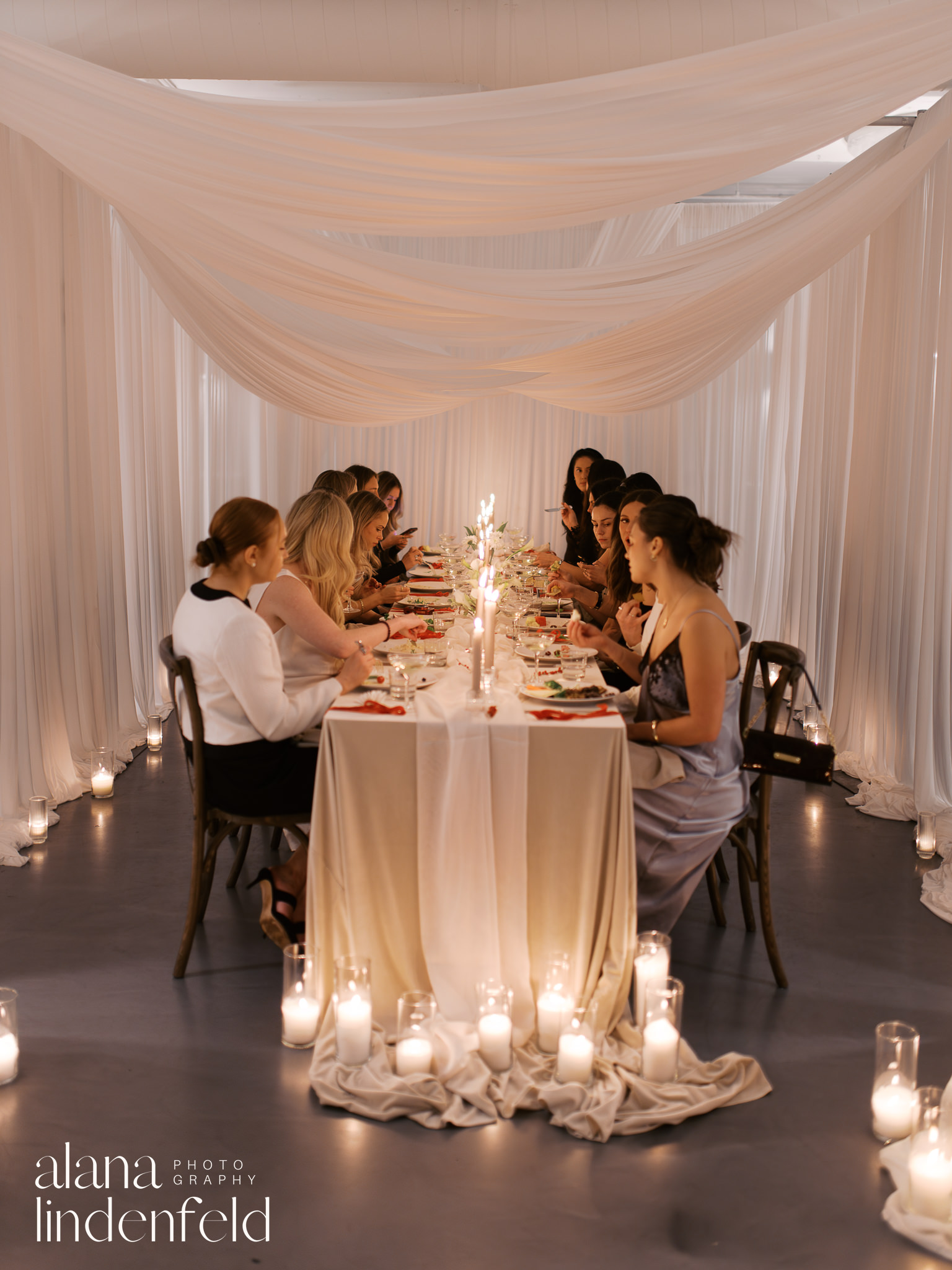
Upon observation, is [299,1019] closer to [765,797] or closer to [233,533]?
[233,533]

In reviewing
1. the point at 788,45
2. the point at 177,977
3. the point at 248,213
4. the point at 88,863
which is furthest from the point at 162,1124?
the point at 788,45

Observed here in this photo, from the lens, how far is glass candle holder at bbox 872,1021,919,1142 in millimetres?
2523

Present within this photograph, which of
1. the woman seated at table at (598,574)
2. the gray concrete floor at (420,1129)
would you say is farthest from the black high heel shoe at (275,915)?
the woman seated at table at (598,574)

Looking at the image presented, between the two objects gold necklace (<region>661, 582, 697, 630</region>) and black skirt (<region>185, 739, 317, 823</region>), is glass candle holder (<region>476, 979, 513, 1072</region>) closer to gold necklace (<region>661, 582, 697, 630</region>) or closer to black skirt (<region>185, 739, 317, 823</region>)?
black skirt (<region>185, 739, 317, 823</region>)

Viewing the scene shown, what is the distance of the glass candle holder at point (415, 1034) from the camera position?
2680 mm

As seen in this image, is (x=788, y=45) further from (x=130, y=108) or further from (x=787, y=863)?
(x=787, y=863)

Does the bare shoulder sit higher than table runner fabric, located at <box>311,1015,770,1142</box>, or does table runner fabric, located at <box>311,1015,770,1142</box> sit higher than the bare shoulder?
the bare shoulder

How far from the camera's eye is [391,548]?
22.6 feet

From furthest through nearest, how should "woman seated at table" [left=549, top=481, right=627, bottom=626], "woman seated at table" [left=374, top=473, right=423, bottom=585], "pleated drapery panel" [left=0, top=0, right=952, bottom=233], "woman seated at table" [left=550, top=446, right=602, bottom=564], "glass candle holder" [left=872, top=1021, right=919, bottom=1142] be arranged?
"woman seated at table" [left=550, top=446, right=602, bottom=564] < "woman seated at table" [left=374, top=473, right=423, bottom=585] < "woman seated at table" [left=549, top=481, right=627, bottom=626] < "pleated drapery panel" [left=0, top=0, right=952, bottom=233] < "glass candle holder" [left=872, top=1021, right=919, bottom=1142]

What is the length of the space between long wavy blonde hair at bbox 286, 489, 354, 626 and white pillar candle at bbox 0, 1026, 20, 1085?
66.6 inches

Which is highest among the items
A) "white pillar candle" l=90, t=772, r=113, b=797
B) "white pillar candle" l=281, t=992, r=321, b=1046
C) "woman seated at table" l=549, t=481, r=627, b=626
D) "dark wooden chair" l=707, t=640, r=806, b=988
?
"woman seated at table" l=549, t=481, r=627, b=626

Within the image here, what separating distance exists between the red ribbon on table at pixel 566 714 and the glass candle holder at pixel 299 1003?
862mm

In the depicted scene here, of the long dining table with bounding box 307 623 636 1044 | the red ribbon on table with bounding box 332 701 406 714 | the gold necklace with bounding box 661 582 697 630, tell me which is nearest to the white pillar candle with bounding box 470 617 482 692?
the long dining table with bounding box 307 623 636 1044

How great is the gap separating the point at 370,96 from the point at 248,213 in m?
3.92
